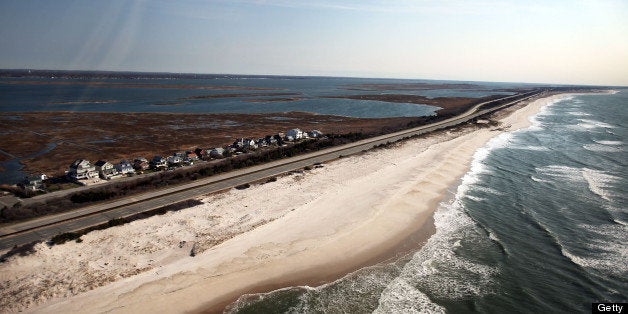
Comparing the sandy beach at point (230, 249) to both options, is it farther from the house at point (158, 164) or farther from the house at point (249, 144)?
the house at point (249, 144)

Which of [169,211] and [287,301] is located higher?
[169,211]

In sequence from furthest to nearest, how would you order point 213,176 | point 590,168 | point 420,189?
point 590,168 → point 213,176 → point 420,189

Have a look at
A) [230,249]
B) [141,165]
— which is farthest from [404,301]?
[141,165]

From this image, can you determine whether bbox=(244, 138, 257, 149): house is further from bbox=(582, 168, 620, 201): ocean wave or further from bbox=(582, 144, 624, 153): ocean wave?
bbox=(582, 144, 624, 153): ocean wave

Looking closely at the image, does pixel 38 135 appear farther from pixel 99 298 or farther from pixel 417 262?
pixel 417 262

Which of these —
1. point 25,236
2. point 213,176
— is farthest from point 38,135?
point 25,236

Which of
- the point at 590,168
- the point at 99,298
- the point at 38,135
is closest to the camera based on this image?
the point at 99,298
